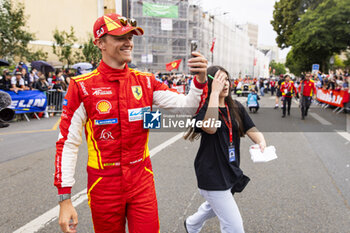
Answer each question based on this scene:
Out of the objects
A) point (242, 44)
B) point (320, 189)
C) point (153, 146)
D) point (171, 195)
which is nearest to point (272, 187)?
point (320, 189)

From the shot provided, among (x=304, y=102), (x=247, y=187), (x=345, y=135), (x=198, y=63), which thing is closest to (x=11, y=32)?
(x=304, y=102)

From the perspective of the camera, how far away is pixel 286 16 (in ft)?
120

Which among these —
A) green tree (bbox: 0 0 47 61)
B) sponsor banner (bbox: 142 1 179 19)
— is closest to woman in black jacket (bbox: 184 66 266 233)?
green tree (bbox: 0 0 47 61)

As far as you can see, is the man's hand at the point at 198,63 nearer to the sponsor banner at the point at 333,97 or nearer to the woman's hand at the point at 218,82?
the woman's hand at the point at 218,82

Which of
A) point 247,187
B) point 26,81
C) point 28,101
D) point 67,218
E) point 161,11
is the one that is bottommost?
point 247,187

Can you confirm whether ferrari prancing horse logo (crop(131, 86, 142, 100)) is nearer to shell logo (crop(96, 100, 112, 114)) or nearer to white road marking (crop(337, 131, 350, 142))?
shell logo (crop(96, 100, 112, 114))

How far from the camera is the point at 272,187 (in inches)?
179

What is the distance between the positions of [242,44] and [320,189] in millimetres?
77124

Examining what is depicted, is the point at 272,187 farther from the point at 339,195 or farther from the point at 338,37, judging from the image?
the point at 338,37

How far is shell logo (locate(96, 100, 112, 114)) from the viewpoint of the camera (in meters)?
1.91

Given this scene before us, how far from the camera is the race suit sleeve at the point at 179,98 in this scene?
1896mm

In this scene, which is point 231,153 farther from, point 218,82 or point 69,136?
point 69,136

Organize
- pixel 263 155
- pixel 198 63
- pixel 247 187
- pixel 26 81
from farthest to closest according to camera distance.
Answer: pixel 26 81 < pixel 247 187 < pixel 263 155 < pixel 198 63

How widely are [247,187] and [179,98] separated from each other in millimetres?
2977
